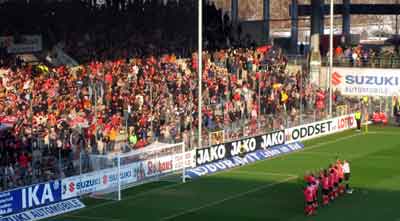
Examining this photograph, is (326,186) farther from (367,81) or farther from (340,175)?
(367,81)

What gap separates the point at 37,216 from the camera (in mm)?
32969

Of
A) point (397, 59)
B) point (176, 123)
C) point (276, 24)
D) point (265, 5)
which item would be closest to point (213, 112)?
point (176, 123)

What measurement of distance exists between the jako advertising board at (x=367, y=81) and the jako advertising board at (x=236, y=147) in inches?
604

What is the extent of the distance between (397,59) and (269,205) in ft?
103

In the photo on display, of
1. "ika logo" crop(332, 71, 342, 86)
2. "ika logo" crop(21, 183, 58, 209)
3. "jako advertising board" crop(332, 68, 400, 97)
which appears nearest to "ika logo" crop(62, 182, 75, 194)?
"ika logo" crop(21, 183, 58, 209)

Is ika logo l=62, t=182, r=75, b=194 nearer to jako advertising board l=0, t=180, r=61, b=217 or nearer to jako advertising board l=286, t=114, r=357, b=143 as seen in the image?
jako advertising board l=0, t=180, r=61, b=217

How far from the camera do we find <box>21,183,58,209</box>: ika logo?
3262cm

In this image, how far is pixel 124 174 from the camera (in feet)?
124

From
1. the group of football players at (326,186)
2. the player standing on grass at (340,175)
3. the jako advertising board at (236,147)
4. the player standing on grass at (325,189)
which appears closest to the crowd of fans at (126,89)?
the jako advertising board at (236,147)

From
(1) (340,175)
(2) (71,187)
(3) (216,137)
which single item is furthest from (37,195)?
(3) (216,137)

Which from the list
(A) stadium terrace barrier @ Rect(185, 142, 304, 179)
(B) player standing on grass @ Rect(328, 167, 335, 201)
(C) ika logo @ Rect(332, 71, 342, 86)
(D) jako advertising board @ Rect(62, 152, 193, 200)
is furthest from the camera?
(C) ika logo @ Rect(332, 71, 342, 86)

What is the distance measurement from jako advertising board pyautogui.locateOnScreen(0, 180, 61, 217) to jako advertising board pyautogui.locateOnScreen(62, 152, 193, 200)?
2.09ft

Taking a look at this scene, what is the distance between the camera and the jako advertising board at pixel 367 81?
63000mm

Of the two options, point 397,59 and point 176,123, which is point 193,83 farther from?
point 397,59
